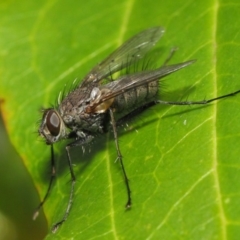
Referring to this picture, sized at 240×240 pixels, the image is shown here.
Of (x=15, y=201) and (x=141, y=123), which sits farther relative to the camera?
(x=15, y=201)

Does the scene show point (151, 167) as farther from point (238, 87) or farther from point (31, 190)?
point (31, 190)

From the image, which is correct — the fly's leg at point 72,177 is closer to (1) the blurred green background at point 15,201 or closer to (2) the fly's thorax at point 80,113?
(2) the fly's thorax at point 80,113

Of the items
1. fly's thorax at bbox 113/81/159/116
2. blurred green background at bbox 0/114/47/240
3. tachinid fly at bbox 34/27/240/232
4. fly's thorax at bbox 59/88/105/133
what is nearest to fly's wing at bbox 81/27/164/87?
tachinid fly at bbox 34/27/240/232

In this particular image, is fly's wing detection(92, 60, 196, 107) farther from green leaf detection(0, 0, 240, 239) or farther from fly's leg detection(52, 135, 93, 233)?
fly's leg detection(52, 135, 93, 233)

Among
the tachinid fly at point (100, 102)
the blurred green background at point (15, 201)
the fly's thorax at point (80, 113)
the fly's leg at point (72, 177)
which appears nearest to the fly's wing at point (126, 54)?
the tachinid fly at point (100, 102)

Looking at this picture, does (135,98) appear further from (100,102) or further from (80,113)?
(80,113)

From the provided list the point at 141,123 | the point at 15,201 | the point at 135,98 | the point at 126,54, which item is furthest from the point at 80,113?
the point at 15,201
